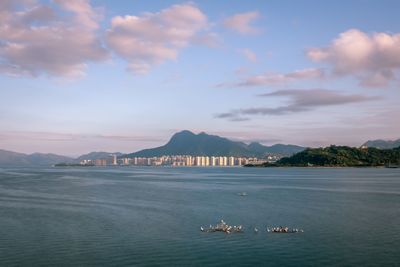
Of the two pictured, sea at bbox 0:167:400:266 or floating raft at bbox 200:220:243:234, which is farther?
floating raft at bbox 200:220:243:234

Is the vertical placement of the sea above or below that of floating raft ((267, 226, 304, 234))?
below

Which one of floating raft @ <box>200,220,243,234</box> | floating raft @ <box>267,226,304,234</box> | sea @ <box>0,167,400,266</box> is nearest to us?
sea @ <box>0,167,400,266</box>

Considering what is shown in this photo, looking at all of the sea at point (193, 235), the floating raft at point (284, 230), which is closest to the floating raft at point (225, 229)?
the sea at point (193, 235)

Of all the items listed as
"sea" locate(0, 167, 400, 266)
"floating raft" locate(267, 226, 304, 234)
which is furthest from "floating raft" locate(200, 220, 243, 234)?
"floating raft" locate(267, 226, 304, 234)

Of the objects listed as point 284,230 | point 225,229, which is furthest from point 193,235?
point 284,230

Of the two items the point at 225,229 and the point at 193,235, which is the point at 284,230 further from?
the point at 193,235

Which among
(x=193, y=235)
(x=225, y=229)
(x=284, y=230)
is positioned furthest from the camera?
(x=225, y=229)

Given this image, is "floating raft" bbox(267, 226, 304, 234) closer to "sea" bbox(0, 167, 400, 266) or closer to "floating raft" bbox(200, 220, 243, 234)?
"sea" bbox(0, 167, 400, 266)

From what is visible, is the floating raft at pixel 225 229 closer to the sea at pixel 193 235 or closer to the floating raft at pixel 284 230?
the sea at pixel 193 235

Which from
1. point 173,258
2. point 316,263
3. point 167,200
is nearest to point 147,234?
point 173,258

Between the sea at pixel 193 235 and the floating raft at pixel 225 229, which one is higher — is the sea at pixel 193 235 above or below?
below

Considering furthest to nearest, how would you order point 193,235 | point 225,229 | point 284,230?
point 225,229 → point 284,230 → point 193,235

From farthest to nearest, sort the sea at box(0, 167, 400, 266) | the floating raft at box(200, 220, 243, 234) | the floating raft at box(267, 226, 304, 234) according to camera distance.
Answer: the floating raft at box(200, 220, 243, 234), the floating raft at box(267, 226, 304, 234), the sea at box(0, 167, 400, 266)
